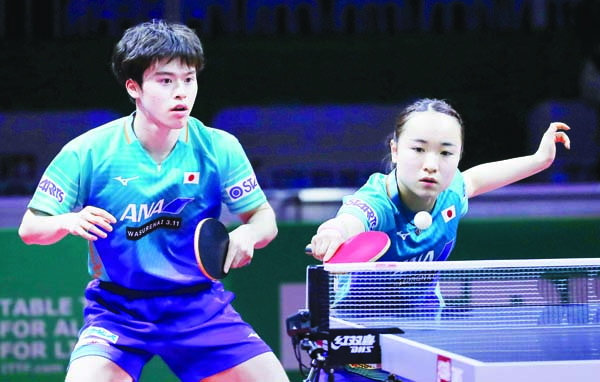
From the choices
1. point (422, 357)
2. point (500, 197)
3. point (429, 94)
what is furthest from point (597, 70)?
point (422, 357)

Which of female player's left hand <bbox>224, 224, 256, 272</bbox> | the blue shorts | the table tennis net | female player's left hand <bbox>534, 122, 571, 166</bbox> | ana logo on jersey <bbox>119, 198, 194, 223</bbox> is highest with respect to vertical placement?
female player's left hand <bbox>534, 122, 571, 166</bbox>

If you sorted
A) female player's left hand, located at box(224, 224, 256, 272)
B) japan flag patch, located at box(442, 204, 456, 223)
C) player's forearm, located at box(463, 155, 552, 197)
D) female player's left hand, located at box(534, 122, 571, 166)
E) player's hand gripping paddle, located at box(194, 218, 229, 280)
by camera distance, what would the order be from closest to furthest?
player's hand gripping paddle, located at box(194, 218, 229, 280) → female player's left hand, located at box(224, 224, 256, 272) → japan flag patch, located at box(442, 204, 456, 223) → female player's left hand, located at box(534, 122, 571, 166) → player's forearm, located at box(463, 155, 552, 197)

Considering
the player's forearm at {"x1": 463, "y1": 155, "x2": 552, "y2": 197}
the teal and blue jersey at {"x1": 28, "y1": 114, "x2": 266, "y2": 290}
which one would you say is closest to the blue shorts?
the teal and blue jersey at {"x1": 28, "y1": 114, "x2": 266, "y2": 290}

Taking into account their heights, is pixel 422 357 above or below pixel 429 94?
below

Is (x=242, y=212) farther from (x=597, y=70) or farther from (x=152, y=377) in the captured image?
(x=597, y=70)

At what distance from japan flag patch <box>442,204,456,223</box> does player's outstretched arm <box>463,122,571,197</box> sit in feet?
1.03

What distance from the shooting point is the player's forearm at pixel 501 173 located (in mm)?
5070

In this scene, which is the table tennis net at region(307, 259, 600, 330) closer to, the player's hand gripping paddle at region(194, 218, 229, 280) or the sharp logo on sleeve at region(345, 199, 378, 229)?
the sharp logo on sleeve at region(345, 199, 378, 229)

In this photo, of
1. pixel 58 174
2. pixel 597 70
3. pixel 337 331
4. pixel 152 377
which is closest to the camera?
pixel 337 331

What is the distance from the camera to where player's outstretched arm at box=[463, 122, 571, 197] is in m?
5.00

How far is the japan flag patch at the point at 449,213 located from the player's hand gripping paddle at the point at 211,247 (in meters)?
1.06

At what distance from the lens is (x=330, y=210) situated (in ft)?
23.3

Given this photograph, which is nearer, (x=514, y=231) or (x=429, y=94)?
(x=514, y=231)

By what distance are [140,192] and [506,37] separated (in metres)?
7.90
